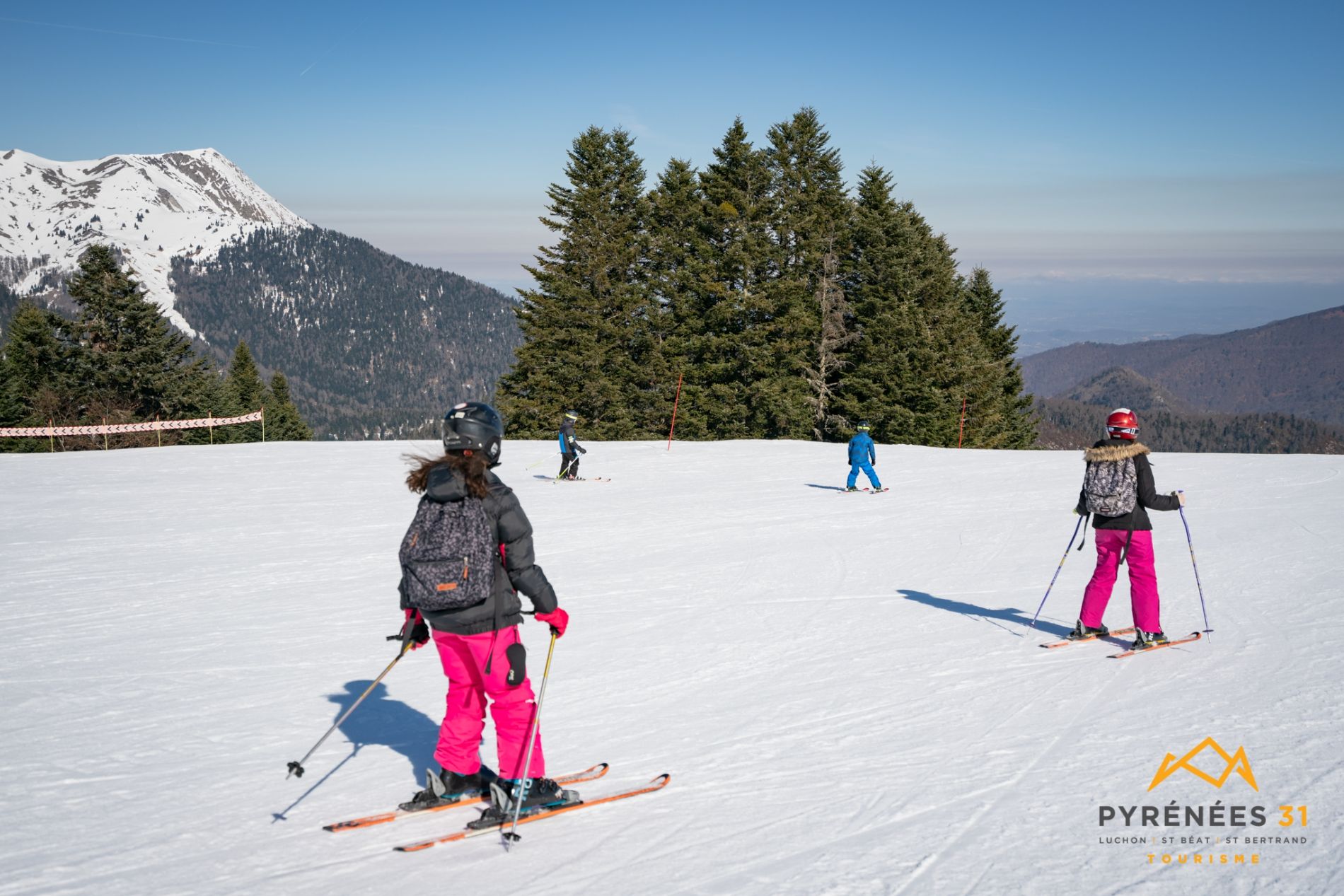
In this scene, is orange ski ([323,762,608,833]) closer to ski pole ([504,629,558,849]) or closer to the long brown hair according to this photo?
ski pole ([504,629,558,849])

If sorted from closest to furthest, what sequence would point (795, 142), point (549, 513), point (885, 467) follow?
point (549, 513) → point (885, 467) → point (795, 142)

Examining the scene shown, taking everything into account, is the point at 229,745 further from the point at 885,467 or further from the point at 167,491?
the point at 885,467

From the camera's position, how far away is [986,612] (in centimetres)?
884

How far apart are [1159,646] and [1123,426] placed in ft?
5.71

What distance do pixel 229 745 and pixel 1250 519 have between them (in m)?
14.3

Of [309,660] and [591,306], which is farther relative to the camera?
[591,306]

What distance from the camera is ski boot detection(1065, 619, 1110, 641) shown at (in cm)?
743

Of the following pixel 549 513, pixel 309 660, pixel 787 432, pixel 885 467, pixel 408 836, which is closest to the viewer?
pixel 408 836

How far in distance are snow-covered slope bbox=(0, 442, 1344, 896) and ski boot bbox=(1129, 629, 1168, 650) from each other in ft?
0.53

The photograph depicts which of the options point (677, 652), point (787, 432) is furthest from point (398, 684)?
point (787, 432)

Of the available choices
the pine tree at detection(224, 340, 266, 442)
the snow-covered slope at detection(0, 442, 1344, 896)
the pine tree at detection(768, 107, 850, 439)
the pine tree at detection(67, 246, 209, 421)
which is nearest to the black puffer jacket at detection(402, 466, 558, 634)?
→ the snow-covered slope at detection(0, 442, 1344, 896)

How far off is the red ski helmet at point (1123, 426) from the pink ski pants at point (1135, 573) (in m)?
0.73

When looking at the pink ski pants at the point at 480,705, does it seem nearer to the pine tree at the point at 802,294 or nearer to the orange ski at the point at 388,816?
the orange ski at the point at 388,816

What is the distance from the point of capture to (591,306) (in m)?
45.0
